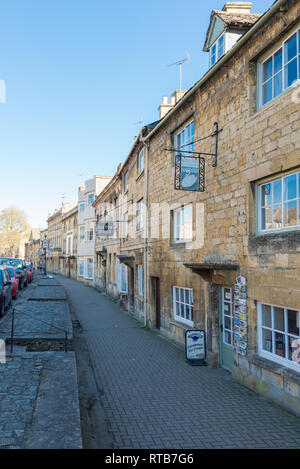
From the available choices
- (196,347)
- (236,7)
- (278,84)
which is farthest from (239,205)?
(236,7)

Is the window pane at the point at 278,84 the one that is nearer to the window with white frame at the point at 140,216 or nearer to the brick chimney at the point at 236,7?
the brick chimney at the point at 236,7

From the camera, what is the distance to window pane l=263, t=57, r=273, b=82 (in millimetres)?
7355

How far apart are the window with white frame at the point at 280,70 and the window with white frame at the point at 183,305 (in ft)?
19.1

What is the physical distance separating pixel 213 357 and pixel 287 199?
4.62 m

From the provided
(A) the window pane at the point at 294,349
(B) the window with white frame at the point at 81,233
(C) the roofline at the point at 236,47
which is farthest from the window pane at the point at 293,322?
(B) the window with white frame at the point at 81,233

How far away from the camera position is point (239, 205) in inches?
317

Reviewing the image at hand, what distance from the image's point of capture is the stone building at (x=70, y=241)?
44.5m

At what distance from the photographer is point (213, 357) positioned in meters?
9.30

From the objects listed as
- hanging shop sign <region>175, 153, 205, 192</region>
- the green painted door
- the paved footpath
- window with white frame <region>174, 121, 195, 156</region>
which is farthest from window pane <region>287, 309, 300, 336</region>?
window with white frame <region>174, 121, 195, 156</region>

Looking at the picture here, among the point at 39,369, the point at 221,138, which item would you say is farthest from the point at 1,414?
the point at 221,138

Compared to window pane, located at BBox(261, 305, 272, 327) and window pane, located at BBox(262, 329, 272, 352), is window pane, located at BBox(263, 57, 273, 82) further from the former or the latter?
window pane, located at BBox(262, 329, 272, 352)

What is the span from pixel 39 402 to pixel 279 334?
433 centimetres

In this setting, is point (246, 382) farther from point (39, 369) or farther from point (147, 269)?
point (147, 269)

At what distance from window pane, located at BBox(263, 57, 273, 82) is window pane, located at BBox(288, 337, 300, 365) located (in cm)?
508
